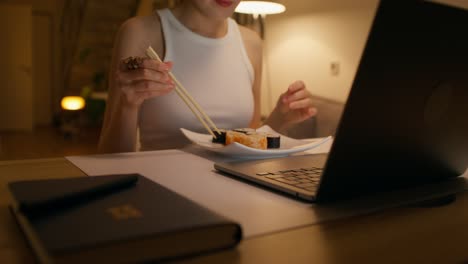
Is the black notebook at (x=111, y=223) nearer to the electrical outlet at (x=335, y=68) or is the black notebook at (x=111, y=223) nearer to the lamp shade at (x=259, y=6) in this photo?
the lamp shade at (x=259, y=6)

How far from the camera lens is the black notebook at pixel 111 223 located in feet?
1.26

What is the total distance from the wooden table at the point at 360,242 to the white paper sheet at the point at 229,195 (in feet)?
0.08

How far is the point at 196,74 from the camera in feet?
4.87

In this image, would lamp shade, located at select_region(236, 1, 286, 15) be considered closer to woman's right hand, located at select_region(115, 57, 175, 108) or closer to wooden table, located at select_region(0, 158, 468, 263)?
woman's right hand, located at select_region(115, 57, 175, 108)

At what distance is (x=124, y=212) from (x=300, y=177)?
1.11 ft

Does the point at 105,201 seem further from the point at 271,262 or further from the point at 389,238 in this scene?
the point at 389,238

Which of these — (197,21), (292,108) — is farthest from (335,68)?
(292,108)

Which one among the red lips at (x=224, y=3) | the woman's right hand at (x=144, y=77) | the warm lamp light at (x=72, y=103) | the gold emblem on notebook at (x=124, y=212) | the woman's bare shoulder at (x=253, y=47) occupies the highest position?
the red lips at (x=224, y=3)

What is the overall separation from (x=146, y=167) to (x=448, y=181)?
1.78 feet

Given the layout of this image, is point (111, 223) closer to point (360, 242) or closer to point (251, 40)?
point (360, 242)

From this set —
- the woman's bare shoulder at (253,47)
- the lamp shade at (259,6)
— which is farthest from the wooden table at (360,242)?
the lamp shade at (259,6)

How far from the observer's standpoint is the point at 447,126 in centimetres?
66

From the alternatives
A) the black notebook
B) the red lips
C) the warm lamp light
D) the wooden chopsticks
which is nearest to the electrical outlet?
the red lips

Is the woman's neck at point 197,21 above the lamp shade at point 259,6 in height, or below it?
below
